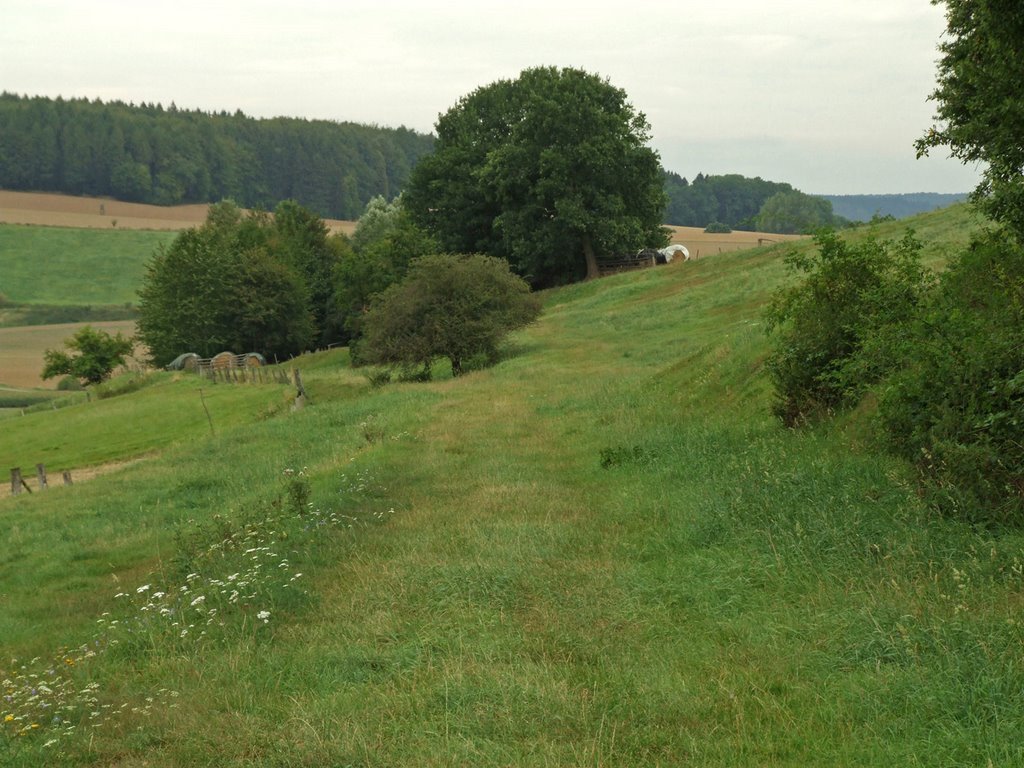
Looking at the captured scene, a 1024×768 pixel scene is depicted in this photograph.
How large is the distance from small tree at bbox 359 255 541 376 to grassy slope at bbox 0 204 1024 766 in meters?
24.2

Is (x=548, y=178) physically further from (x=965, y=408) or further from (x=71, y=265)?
(x=71, y=265)

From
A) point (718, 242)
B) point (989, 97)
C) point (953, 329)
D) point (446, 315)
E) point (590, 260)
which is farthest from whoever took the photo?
point (718, 242)

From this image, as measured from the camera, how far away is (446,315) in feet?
133

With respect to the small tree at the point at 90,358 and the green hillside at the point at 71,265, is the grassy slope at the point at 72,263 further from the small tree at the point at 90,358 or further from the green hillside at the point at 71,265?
the small tree at the point at 90,358

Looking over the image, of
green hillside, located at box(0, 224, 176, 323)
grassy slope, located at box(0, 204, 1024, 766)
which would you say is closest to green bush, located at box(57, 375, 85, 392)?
green hillside, located at box(0, 224, 176, 323)

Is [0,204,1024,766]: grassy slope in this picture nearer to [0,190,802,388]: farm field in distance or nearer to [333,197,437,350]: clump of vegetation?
[333,197,437,350]: clump of vegetation

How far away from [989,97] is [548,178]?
185 feet

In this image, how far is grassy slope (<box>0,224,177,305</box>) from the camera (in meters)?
151

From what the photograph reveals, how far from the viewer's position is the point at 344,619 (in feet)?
26.4

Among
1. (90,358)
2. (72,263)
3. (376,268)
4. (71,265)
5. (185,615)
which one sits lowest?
(90,358)

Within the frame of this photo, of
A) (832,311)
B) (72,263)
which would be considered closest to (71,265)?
(72,263)

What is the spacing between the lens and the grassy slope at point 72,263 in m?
151

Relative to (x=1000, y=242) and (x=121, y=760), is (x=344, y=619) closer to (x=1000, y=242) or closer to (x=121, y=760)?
(x=121, y=760)

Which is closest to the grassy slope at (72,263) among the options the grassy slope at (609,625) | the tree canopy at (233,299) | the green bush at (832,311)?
the tree canopy at (233,299)
